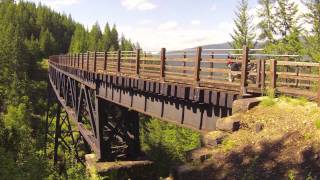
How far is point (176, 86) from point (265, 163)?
4956 millimetres

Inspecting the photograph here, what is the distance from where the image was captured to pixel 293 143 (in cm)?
770

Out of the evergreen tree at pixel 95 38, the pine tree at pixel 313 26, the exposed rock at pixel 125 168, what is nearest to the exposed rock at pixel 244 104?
the exposed rock at pixel 125 168

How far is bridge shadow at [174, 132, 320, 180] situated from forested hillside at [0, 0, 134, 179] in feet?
13.9

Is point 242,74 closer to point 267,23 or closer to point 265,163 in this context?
point 265,163

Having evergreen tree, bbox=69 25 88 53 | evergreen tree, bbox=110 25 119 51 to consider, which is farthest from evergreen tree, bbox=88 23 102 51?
evergreen tree, bbox=110 25 119 51

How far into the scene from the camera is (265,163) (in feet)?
24.2

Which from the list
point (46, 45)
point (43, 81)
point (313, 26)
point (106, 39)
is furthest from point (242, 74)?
point (106, 39)

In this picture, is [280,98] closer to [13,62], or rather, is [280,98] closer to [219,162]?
[219,162]

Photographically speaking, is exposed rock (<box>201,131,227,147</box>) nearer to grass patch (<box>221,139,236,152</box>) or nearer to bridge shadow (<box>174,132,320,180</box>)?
grass patch (<box>221,139,236,152</box>)

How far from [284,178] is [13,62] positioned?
8220cm

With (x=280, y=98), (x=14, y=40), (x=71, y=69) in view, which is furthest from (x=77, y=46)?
(x=280, y=98)

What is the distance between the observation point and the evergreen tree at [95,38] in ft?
450

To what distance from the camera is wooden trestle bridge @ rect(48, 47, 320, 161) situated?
10031mm

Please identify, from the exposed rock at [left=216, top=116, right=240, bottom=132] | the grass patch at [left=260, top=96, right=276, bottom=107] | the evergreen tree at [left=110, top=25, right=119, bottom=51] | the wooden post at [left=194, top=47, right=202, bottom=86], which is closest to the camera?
the exposed rock at [left=216, top=116, right=240, bottom=132]
